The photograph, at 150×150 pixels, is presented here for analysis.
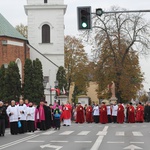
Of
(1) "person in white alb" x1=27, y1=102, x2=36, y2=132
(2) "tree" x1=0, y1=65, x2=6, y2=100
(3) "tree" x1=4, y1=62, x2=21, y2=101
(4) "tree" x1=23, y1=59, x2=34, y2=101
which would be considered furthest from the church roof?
(1) "person in white alb" x1=27, y1=102, x2=36, y2=132

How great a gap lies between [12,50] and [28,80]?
432cm

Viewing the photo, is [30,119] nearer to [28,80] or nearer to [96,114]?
[96,114]

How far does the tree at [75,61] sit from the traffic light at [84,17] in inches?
2306

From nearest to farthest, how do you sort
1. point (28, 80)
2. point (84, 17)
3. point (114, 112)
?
point (84, 17) → point (114, 112) → point (28, 80)

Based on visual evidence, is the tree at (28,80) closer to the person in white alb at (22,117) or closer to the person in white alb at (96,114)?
the person in white alb at (96,114)

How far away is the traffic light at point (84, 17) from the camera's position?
16781 millimetres

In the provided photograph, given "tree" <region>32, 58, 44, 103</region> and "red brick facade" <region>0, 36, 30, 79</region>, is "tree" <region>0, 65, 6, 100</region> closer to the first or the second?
"red brick facade" <region>0, 36, 30, 79</region>

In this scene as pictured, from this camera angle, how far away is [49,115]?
2789 cm

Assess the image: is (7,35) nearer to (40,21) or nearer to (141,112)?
(40,21)

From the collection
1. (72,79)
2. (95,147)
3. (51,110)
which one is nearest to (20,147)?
(95,147)

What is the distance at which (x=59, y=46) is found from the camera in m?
59.5

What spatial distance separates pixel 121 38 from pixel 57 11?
1078 centimetres

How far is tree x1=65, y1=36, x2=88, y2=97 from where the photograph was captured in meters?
76.1

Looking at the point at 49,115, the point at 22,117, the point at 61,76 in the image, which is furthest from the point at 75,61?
the point at 22,117
